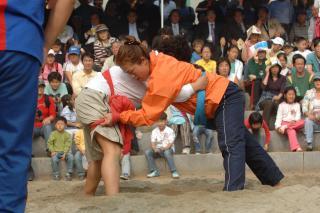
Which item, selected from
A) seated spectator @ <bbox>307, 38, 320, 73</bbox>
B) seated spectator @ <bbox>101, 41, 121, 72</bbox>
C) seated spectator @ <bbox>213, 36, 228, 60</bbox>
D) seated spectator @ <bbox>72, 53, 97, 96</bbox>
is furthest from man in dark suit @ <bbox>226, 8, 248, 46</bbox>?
seated spectator @ <bbox>72, 53, 97, 96</bbox>

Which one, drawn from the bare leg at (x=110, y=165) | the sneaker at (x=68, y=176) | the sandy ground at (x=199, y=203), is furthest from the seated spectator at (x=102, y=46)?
the sandy ground at (x=199, y=203)

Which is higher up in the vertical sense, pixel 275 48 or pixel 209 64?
pixel 275 48

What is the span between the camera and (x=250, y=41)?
13.4 meters

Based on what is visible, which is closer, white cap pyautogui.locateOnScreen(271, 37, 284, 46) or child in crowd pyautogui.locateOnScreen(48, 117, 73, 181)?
child in crowd pyautogui.locateOnScreen(48, 117, 73, 181)

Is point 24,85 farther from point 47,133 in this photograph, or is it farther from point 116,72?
point 47,133

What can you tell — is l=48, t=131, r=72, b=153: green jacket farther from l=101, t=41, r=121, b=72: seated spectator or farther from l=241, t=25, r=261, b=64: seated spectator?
l=241, t=25, r=261, b=64: seated spectator

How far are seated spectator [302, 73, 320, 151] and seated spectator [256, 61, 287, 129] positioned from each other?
51 cm

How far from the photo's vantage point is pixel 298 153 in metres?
9.91

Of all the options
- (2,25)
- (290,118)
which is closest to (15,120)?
(2,25)

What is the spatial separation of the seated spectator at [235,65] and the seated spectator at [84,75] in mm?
2402

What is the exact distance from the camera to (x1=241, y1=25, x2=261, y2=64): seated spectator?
13062mm

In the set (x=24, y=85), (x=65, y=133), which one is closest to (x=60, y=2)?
(x=24, y=85)

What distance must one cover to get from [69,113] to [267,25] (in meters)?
5.66

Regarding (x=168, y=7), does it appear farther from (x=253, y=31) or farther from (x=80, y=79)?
(x=80, y=79)
